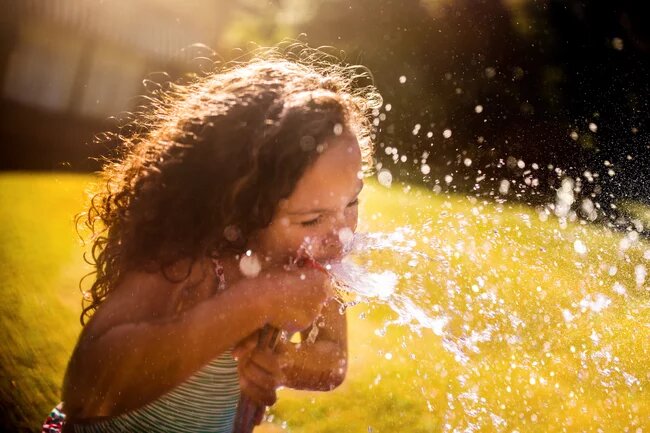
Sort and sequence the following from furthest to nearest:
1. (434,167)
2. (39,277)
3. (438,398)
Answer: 1. (434,167)
2. (39,277)
3. (438,398)

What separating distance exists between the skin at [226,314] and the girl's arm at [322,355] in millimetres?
12

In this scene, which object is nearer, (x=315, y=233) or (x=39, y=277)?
(x=315, y=233)

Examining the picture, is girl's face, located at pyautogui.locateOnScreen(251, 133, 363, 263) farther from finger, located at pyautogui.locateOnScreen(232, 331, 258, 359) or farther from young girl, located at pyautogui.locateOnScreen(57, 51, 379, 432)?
finger, located at pyautogui.locateOnScreen(232, 331, 258, 359)

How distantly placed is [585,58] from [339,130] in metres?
9.09

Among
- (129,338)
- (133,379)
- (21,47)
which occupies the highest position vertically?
(21,47)

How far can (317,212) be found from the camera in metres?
2.07

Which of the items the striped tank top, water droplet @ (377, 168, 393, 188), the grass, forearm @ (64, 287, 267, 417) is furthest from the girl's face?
water droplet @ (377, 168, 393, 188)

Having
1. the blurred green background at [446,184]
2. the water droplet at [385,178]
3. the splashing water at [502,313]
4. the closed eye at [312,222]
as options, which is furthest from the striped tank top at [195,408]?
the water droplet at [385,178]

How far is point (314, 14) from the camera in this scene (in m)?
11.1

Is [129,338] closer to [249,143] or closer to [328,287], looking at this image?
[328,287]

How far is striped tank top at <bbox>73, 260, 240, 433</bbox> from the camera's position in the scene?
2035 mm

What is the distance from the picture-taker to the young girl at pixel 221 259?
5.85 feet

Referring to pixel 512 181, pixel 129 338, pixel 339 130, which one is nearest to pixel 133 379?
pixel 129 338

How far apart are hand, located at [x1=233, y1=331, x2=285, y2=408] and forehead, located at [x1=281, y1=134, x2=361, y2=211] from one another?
486 mm
